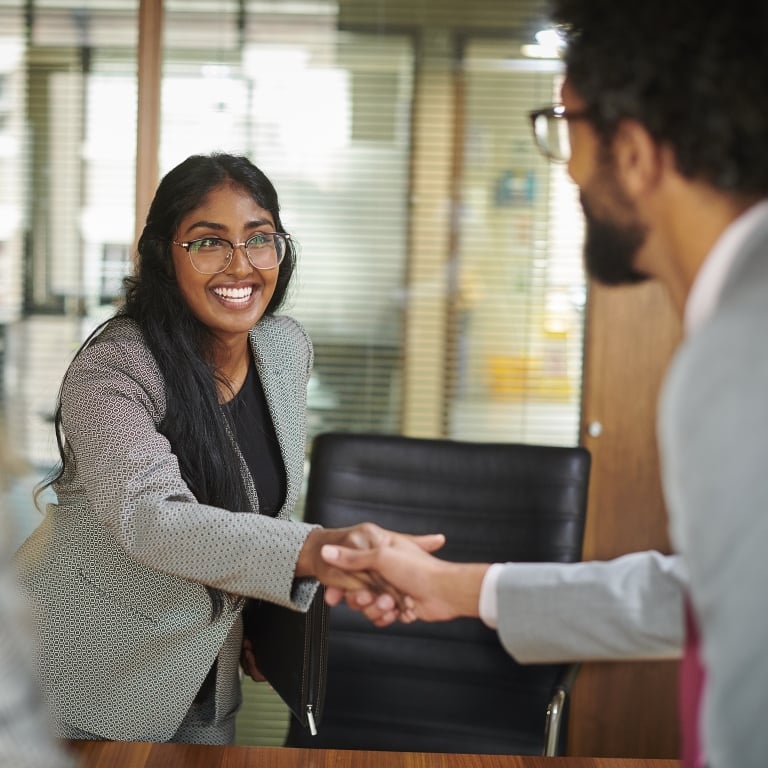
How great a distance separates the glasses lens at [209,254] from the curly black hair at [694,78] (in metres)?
1.20

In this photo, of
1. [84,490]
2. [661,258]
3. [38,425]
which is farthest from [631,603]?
[38,425]

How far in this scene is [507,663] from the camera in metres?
2.46

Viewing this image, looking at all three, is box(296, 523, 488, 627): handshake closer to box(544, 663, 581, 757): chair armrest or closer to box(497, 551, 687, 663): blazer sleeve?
box(497, 551, 687, 663): blazer sleeve

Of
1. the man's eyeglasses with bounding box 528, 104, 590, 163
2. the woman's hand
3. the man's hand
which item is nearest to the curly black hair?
the man's eyeglasses with bounding box 528, 104, 590, 163

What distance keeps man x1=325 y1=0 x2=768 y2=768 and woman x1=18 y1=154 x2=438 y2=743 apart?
1.36 ft

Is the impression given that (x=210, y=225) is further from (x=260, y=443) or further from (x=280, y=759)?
(x=280, y=759)

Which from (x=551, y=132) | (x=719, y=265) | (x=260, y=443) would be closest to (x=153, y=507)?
(x=260, y=443)

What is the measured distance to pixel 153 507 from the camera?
5.59 feet

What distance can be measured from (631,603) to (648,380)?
201cm

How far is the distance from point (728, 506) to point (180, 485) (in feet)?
3.81

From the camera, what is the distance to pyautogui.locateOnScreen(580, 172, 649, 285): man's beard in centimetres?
113

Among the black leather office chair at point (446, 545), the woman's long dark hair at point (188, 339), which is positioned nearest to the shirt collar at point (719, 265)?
the woman's long dark hair at point (188, 339)

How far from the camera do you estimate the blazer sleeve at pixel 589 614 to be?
4.30 ft

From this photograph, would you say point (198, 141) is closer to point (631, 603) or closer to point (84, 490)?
point (84, 490)
